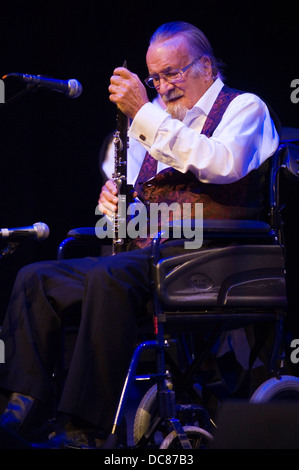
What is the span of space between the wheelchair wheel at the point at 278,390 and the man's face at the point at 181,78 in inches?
42.3

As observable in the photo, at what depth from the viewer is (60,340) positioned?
195 cm

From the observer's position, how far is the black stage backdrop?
3.42m

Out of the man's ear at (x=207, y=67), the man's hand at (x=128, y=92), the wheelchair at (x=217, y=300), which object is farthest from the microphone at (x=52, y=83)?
the man's ear at (x=207, y=67)

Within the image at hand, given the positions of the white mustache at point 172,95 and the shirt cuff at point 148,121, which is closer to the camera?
the shirt cuff at point 148,121

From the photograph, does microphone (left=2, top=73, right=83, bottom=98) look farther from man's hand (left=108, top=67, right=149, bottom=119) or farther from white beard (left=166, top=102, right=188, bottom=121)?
white beard (left=166, top=102, right=188, bottom=121)

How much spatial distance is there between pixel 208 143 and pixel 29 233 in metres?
0.73

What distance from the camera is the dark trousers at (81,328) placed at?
5.47 ft

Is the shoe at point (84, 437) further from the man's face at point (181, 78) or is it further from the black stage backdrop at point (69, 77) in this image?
the black stage backdrop at point (69, 77)

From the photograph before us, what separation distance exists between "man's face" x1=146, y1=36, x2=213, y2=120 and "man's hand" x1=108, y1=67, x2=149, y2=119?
0.40 m

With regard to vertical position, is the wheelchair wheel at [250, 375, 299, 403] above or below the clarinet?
below

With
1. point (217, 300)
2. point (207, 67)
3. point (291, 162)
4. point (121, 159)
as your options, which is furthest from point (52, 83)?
point (207, 67)

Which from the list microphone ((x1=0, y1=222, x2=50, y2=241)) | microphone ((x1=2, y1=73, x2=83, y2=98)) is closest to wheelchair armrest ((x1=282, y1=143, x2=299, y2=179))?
microphone ((x1=2, y1=73, x2=83, y2=98))

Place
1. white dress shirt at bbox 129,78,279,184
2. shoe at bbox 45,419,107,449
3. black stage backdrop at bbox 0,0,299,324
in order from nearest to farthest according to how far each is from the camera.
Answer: shoe at bbox 45,419,107,449 < white dress shirt at bbox 129,78,279,184 < black stage backdrop at bbox 0,0,299,324
